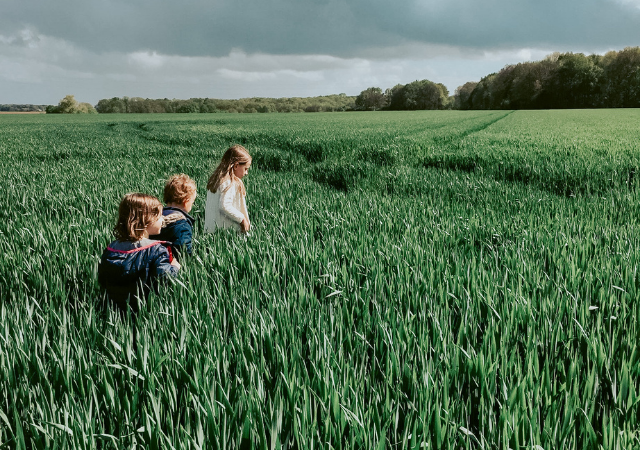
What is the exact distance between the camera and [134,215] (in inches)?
103

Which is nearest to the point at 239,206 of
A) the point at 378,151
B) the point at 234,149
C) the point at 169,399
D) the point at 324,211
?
the point at 234,149

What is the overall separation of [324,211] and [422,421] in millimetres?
3593

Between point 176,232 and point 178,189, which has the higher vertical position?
point 178,189

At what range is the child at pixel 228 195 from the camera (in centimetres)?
407

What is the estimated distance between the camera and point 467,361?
1.56 metres

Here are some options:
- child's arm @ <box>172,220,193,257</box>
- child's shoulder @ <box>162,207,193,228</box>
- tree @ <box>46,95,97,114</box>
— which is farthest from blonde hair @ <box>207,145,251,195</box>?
tree @ <box>46,95,97,114</box>

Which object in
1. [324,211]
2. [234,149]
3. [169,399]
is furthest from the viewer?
[324,211]

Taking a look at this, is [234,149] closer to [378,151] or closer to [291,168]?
[291,168]

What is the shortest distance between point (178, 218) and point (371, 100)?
395 feet

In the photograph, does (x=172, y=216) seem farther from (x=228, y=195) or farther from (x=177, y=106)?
(x=177, y=106)

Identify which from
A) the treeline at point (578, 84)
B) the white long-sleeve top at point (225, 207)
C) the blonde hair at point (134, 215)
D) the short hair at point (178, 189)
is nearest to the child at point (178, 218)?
the short hair at point (178, 189)

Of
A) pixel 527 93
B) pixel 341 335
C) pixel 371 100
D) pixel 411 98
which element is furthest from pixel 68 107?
pixel 341 335

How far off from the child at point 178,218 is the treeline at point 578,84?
293 feet

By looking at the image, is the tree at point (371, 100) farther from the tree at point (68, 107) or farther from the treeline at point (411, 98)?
the tree at point (68, 107)
